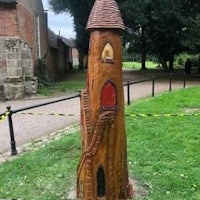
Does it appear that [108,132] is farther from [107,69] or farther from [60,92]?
[60,92]

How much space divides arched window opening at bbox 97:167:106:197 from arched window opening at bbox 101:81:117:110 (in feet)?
2.41

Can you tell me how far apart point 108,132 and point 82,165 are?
545 mm

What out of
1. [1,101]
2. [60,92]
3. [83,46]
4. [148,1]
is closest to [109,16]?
[1,101]

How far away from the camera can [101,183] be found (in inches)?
201

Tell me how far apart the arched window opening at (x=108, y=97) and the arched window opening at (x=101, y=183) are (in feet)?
2.41

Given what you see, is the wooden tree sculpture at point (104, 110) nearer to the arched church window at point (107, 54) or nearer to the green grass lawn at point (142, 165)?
the arched church window at point (107, 54)

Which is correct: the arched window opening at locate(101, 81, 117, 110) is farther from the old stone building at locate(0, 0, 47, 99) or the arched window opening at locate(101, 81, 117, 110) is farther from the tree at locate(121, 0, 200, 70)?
the tree at locate(121, 0, 200, 70)

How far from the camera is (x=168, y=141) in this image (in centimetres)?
795

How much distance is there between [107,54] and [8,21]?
45.4 ft

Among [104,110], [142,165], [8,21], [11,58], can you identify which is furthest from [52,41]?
[104,110]

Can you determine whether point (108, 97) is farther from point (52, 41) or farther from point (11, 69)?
point (52, 41)

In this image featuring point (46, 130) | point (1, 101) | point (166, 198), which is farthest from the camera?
point (1, 101)

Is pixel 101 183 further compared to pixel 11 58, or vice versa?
pixel 11 58

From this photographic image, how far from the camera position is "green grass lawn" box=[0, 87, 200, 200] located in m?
5.79
